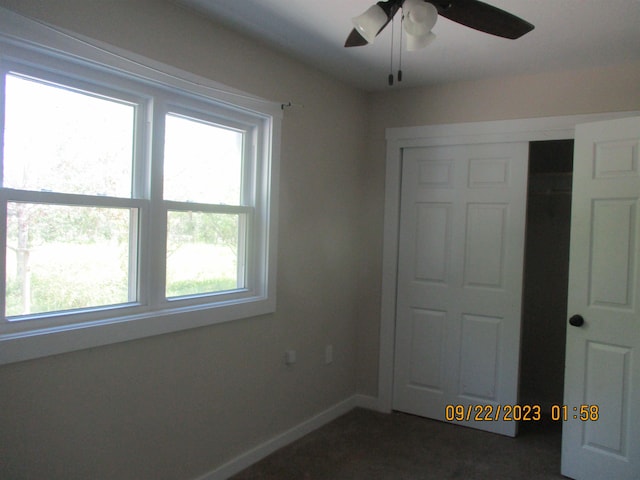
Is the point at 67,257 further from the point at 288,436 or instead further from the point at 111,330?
the point at 288,436

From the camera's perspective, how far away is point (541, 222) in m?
3.82

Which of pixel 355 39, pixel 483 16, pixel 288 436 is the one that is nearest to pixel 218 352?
pixel 288 436

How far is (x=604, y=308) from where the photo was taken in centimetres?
261

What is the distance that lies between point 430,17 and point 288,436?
2.55m

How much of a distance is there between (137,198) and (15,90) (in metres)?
0.63

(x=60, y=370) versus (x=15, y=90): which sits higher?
(x=15, y=90)

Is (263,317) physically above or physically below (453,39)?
below

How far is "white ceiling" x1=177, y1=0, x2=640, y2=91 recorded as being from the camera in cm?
223

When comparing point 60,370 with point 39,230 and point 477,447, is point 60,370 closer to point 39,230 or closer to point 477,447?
point 39,230

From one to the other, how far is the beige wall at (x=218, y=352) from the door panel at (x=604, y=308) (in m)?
1.53

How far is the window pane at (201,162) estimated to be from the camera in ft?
7.78

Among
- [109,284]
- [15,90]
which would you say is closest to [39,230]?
[109,284]

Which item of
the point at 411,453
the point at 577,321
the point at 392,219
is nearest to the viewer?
the point at 577,321
